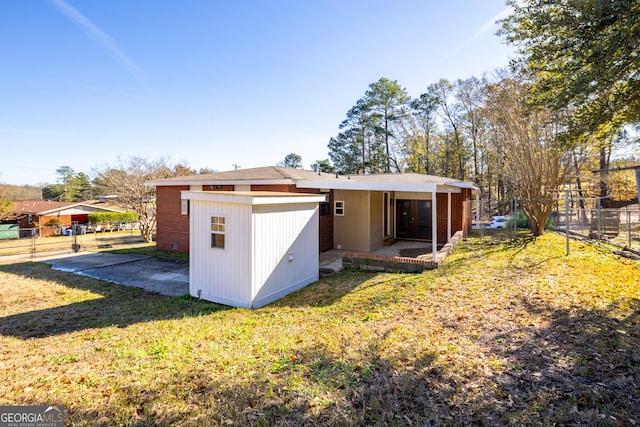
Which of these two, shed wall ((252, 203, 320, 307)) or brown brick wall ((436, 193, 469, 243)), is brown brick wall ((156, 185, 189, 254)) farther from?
brown brick wall ((436, 193, 469, 243))

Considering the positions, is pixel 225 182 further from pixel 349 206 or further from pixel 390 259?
pixel 390 259

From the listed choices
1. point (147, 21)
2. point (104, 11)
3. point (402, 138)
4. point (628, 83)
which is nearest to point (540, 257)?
point (628, 83)

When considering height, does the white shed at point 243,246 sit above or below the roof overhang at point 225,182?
below

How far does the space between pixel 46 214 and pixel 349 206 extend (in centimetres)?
3382

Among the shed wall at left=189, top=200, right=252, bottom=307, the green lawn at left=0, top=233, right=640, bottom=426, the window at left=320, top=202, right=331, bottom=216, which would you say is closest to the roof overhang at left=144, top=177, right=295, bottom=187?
the window at left=320, top=202, right=331, bottom=216

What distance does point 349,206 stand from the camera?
12734mm

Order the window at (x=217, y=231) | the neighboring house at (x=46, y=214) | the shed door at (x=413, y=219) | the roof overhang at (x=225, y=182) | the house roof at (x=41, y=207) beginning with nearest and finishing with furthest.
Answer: the window at (x=217, y=231)
the roof overhang at (x=225, y=182)
the shed door at (x=413, y=219)
the neighboring house at (x=46, y=214)
the house roof at (x=41, y=207)

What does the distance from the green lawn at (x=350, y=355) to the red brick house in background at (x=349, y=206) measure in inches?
174

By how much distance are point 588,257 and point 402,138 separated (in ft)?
88.7

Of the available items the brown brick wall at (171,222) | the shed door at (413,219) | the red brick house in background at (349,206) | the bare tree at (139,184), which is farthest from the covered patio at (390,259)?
the bare tree at (139,184)

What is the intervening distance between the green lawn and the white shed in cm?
47

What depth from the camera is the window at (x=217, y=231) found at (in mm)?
7336

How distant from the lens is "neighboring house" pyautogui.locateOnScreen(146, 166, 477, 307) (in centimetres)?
704

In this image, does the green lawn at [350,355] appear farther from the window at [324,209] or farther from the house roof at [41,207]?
the house roof at [41,207]
